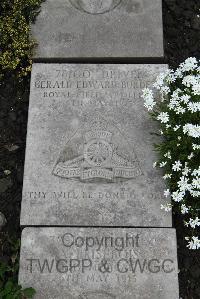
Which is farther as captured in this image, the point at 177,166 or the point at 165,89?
the point at 165,89

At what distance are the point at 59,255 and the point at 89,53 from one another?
1792mm

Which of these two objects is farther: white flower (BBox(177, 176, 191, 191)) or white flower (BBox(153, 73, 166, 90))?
white flower (BBox(153, 73, 166, 90))

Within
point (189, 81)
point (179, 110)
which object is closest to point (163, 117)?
point (179, 110)

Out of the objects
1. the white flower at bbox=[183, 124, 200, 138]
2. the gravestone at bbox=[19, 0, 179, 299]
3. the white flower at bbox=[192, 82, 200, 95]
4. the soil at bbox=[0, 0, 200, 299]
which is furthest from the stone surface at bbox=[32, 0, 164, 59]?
the white flower at bbox=[183, 124, 200, 138]

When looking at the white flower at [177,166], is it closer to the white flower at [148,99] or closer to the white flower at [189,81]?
the white flower at [148,99]

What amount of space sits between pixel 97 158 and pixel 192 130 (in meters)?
0.76

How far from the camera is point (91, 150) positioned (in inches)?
155

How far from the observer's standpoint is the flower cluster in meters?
3.72

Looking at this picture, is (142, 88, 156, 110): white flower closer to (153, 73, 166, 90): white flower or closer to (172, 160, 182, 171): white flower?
(153, 73, 166, 90): white flower

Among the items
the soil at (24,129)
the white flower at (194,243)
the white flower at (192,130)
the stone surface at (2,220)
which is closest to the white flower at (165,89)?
the white flower at (192,130)

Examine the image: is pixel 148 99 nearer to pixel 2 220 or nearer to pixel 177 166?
pixel 177 166

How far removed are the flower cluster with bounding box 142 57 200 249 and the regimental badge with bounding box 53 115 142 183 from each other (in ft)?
0.81

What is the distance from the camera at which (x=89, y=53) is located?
4395 millimetres

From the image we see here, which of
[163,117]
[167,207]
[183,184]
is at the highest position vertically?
[163,117]
